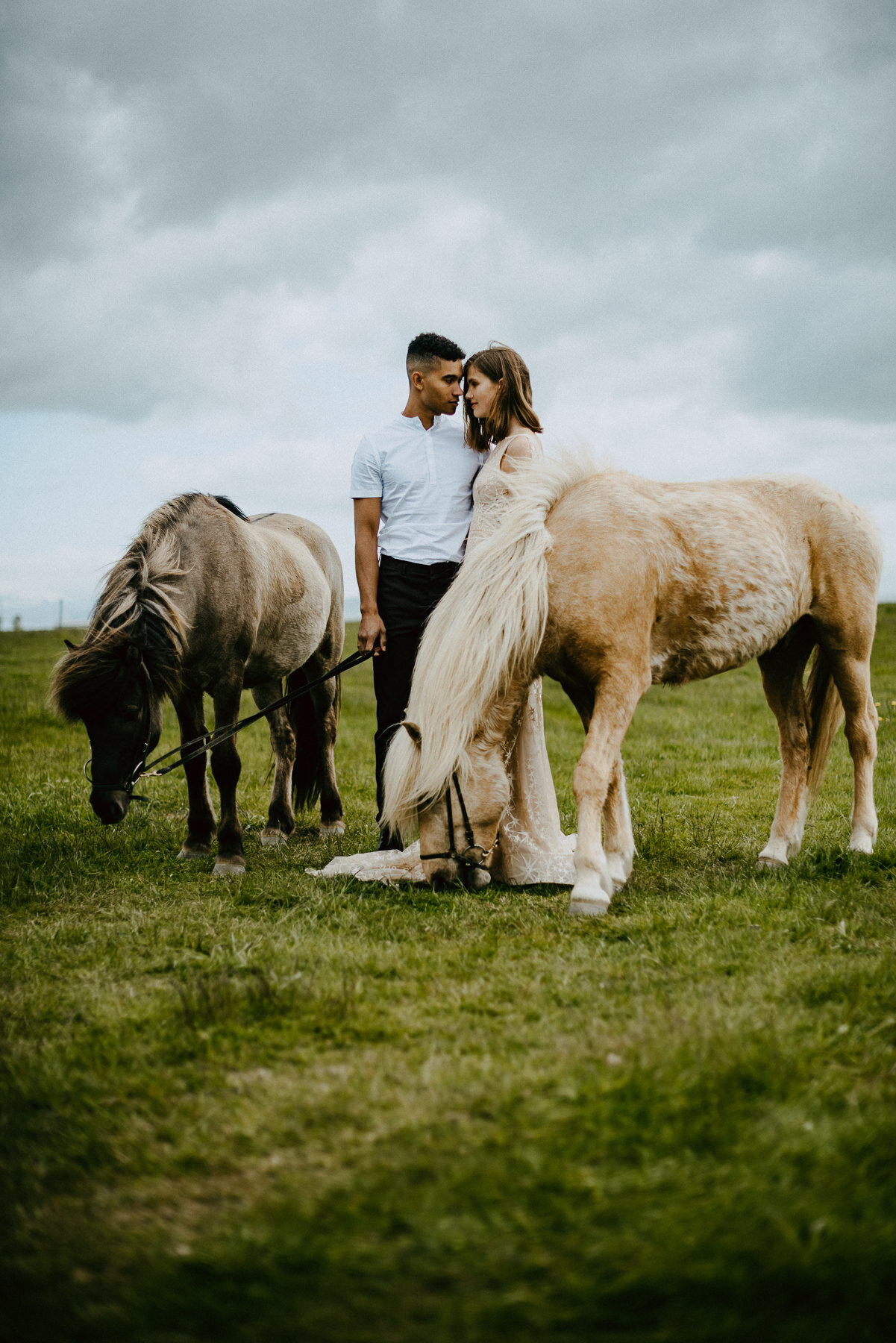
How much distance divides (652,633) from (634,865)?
4.52 ft

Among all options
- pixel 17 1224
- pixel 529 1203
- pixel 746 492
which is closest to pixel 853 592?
pixel 746 492

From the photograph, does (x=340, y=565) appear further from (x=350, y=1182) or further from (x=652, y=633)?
(x=350, y=1182)

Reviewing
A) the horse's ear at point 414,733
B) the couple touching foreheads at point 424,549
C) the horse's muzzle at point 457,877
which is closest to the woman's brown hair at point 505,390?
the couple touching foreheads at point 424,549

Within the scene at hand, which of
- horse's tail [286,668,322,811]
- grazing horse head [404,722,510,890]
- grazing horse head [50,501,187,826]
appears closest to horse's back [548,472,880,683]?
grazing horse head [404,722,510,890]

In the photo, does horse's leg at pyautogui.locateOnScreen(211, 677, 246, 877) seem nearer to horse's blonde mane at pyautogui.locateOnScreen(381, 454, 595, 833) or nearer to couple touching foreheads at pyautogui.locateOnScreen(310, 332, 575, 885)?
couple touching foreheads at pyautogui.locateOnScreen(310, 332, 575, 885)

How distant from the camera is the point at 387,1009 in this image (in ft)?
9.30

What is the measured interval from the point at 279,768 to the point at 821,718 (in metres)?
3.74

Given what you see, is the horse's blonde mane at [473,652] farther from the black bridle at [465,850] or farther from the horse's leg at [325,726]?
the horse's leg at [325,726]

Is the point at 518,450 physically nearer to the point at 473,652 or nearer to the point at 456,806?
the point at 473,652

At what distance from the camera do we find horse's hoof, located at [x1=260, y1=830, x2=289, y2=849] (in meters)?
6.14

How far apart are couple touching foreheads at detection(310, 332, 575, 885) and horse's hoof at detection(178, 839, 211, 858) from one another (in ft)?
3.51

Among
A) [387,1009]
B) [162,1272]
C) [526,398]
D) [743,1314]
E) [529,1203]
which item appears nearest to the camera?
[743,1314]

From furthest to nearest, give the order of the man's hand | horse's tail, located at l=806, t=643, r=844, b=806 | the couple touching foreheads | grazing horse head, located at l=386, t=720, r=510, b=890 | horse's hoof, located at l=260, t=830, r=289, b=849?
horse's hoof, located at l=260, t=830, r=289, b=849, horse's tail, located at l=806, t=643, r=844, b=806, the man's hand, the couple touching foreheads, grazing horse head, located at l=386, t=720, r=510, b=890

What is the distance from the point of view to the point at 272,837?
6215 millimetres
